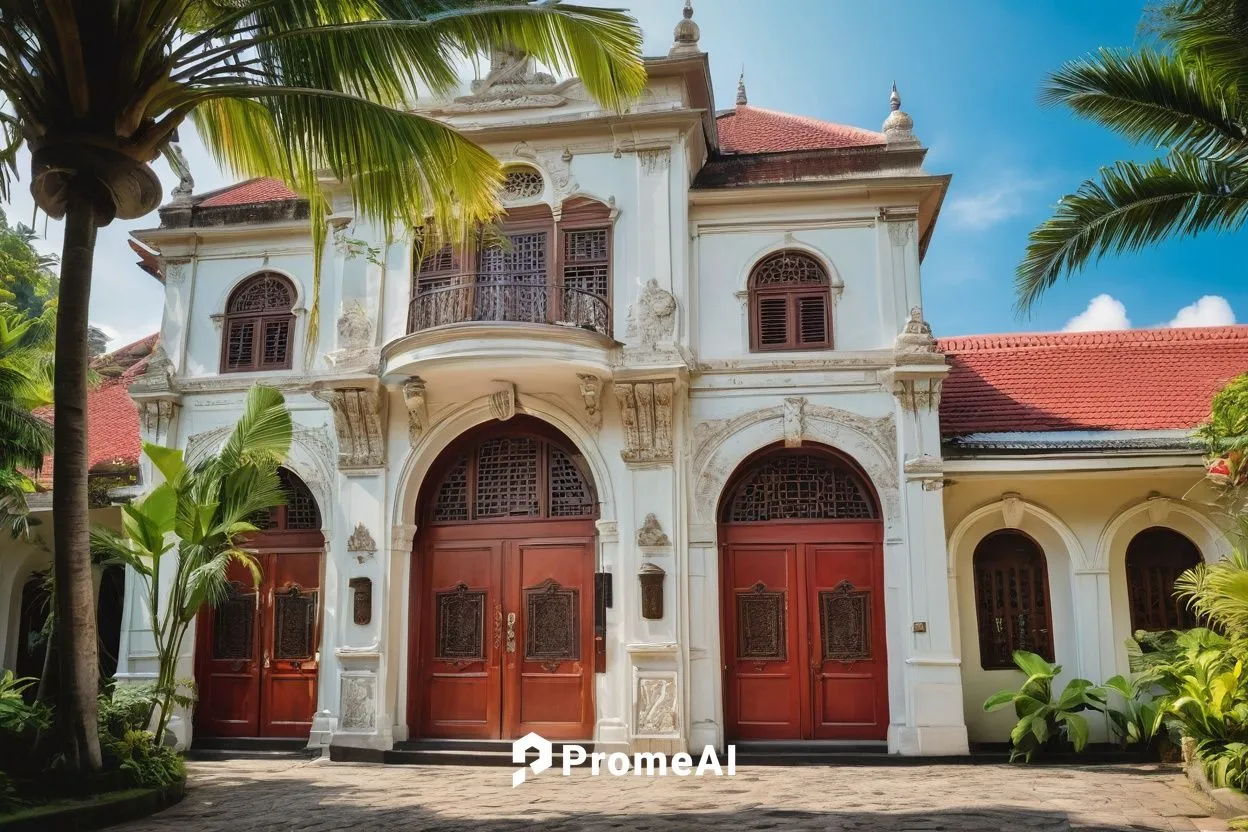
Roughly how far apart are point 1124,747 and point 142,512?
10.00 metres

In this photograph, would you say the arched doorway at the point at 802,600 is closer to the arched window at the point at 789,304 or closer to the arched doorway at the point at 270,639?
the arched window at the point at 789,304

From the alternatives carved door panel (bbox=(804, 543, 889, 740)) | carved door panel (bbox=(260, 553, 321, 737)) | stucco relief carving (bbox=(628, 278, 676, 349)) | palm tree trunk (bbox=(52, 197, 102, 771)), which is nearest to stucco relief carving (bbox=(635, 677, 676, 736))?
carved door panel (bbox=(804, 543, 889, 740))

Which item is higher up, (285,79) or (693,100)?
(693,100)

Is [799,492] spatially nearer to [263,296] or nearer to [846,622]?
[846,622]

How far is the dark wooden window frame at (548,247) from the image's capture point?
12258 mm

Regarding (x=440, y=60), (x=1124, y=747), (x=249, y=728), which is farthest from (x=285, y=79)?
(x=1124, y=747)

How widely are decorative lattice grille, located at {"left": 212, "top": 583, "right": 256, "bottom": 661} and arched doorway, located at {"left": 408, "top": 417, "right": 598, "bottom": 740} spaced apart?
2132 millimetres

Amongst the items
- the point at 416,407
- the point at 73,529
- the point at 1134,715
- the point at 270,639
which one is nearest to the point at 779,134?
the point at 416,407

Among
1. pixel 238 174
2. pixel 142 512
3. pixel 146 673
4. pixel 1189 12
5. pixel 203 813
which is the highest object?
pixel 1189 12

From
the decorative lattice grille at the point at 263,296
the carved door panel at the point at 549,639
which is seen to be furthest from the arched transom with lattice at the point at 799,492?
the decorative lattice grille at the point at 263,296

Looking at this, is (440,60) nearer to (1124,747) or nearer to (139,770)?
(139,770)

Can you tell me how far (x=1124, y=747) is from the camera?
1134cm

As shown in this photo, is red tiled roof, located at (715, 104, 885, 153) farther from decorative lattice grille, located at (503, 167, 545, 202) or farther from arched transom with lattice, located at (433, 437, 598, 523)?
arched transom with lattice, located at (433, 437, 598, 523)

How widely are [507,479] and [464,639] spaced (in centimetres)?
188
